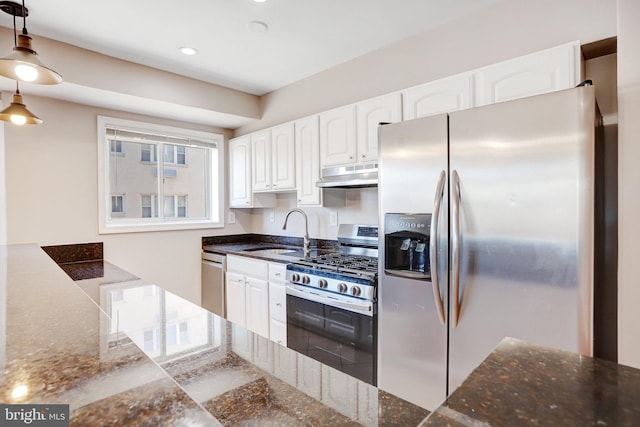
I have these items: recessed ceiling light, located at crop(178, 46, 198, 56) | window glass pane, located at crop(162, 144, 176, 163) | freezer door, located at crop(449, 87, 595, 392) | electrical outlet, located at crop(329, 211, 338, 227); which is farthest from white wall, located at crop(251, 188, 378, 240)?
recessed ceiling light, located at crop(178, 46, 198, 56)

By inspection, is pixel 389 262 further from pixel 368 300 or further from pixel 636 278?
pixel 636 278

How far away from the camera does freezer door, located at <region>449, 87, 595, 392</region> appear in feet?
4.43

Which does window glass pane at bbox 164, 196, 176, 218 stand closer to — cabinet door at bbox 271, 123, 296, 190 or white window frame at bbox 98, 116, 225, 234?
white window frame at bbox 98, 116, 225, 234

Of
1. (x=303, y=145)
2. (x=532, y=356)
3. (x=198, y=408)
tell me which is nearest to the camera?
(x=198, y=408)

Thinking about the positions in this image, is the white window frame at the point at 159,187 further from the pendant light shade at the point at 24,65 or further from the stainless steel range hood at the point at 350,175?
the pendant light shade at the point at 24,65

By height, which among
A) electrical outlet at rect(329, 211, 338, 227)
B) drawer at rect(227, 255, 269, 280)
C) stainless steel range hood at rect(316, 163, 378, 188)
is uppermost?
stainless steel range hood at rect(316, 163, 378, 188)

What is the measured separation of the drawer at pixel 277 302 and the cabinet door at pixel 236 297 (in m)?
0.43

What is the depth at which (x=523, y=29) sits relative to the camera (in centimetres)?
200

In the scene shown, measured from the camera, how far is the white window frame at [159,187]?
3.14 m

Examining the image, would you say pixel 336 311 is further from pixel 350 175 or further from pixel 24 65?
pixel 24 65

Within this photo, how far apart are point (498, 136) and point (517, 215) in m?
0.36

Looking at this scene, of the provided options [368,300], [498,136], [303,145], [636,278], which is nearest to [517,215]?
[498,136]

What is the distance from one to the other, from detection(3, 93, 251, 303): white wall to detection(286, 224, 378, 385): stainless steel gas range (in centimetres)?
167

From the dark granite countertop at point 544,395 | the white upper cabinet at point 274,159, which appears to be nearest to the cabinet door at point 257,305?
the white upper cabinet at point 274,159
